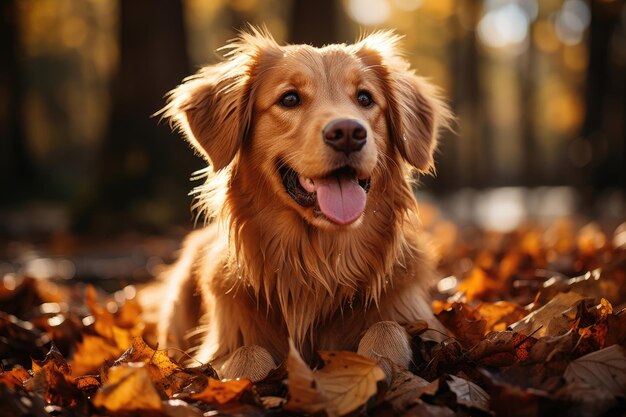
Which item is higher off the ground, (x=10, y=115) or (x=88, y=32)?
(x=88, y=32)

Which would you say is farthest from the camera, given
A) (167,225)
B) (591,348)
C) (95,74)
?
(95,74)

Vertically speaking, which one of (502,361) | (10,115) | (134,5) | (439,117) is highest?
(134,5)

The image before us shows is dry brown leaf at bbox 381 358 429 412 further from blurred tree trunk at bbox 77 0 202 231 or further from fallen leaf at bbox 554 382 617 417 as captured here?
blurred tree trunk at bbox 77 0 202 231

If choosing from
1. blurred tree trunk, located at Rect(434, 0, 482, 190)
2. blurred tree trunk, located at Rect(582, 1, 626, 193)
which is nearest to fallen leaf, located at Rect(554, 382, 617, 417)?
blurred tree trunk, located at Rect(582, 1, 626, 193)

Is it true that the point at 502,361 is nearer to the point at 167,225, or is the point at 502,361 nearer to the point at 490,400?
the point at 490,400

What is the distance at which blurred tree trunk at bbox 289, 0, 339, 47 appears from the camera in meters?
11.2

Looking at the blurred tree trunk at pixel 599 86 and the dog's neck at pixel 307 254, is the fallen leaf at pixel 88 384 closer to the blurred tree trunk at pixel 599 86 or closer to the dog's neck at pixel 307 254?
the dog's neck at pixel 307 254

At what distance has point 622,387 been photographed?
236cm

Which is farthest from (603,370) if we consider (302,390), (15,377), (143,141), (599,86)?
(599,86)

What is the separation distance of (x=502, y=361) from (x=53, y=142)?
147 feet

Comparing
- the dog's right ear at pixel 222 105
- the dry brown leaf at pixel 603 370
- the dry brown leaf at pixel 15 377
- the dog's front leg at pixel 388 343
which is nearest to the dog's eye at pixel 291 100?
the dog's right ear at pixel 222 105

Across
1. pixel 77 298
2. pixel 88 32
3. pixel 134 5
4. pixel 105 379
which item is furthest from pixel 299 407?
pixel 88 32

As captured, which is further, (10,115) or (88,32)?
(88,32)

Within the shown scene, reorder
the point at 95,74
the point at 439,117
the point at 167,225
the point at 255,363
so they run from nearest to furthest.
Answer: the point at 255,363 → the point at 439,117 → the point at 167,225 → the point at 95,74
